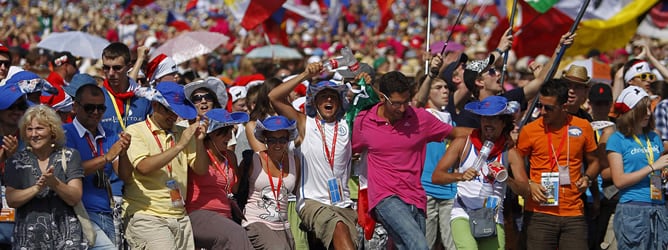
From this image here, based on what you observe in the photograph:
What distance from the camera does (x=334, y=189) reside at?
363 inches

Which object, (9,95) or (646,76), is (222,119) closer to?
(9,95)

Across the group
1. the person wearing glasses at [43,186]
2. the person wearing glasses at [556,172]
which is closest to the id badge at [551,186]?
the person wearing glasses at [556,172]

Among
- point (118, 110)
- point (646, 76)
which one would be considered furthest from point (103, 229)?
point (646, 76)

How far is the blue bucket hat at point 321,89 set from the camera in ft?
30.3

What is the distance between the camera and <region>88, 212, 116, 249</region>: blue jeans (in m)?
7.80

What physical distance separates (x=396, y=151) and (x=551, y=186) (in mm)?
1488

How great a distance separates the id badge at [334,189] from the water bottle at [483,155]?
1139mm

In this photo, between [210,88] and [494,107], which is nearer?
[494,107]

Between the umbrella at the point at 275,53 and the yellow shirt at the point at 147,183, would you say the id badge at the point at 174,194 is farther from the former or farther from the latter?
the umbrella at the point at 275,53

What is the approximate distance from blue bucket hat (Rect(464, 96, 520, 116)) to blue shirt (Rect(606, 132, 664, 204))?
1.25m

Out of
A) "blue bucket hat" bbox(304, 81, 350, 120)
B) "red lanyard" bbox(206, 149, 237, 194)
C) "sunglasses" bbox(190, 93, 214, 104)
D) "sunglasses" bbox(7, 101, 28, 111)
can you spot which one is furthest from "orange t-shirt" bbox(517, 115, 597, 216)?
"sunglasses" bbox(7, 101, 28, 111)

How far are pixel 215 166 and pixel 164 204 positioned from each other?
2.39 ft

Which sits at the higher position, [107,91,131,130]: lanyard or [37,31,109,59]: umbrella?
[37,31,109,59]: umbrella

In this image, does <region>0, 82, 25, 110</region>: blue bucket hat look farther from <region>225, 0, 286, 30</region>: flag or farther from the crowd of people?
<region>225, 0, 286, 30</region>: flag
